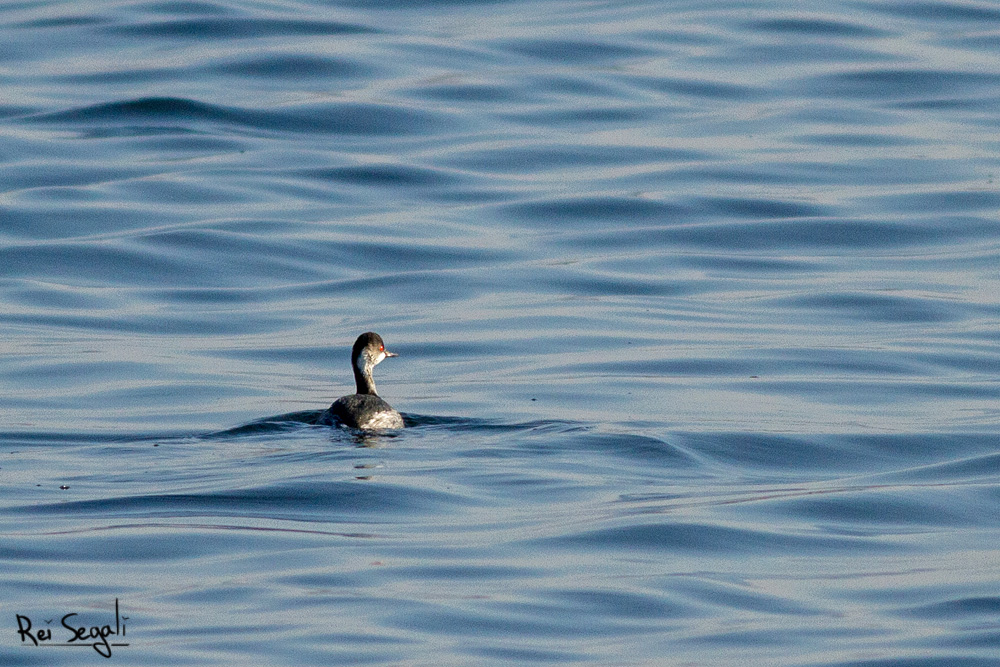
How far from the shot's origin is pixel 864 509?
12.4 m

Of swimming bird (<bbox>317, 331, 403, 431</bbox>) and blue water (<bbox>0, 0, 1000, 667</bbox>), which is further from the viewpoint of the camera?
swimming bird (<bbox>317, 331, 403, 431</bbox>)

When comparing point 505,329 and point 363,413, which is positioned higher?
point 505,329

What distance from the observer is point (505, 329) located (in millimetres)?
18531

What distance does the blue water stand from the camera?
10133mm

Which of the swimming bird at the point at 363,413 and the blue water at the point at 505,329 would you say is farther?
the swimming bird at the point at 363,413

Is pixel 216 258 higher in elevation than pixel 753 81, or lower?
lower

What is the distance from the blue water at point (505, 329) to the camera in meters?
10.1


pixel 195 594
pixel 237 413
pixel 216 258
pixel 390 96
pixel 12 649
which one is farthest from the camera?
pixel 390 96

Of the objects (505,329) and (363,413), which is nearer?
(363,413)

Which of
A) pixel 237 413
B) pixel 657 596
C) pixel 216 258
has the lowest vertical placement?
pixel 657 596

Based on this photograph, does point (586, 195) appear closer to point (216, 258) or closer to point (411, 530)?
point (216, 258)

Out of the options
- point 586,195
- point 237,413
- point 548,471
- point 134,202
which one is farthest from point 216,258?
point 548,471

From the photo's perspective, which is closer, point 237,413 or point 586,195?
point 237,413

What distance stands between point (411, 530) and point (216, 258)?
417 inches
